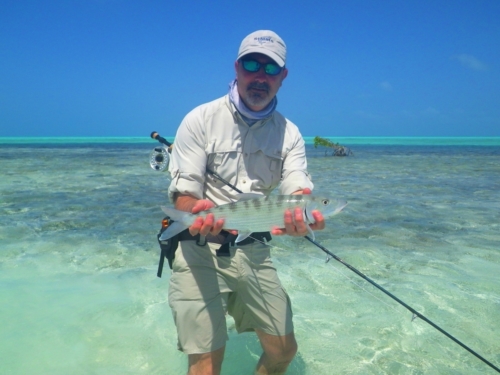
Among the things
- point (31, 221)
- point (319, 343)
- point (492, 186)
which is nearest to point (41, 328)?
point (319, 343)

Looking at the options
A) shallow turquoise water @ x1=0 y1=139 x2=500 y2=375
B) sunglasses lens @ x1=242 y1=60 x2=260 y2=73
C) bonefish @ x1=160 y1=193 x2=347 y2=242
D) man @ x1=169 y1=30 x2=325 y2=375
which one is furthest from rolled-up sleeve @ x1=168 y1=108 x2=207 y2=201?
shallow turquoise water @ x1=0 y1=139 x2=500 y2=375

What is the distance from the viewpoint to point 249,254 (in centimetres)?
334

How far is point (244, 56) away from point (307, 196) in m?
1.17

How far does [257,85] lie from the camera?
10.3 ft

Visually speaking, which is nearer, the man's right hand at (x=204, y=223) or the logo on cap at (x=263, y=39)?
the man's right hand at (x=204, y=223)

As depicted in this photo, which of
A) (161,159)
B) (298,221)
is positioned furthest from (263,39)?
(161,159)

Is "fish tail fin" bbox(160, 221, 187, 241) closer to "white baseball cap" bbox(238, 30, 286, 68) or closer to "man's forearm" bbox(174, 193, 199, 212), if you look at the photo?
"man's forearm" bbox(174, 193, 199, 212)

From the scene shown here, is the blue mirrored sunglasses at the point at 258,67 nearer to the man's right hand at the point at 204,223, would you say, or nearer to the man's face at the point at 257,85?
the man's face at the point at 257,85

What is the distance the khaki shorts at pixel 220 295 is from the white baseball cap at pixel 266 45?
4.85 ft

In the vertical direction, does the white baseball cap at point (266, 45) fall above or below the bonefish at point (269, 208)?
above

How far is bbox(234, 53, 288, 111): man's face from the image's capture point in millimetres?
3139

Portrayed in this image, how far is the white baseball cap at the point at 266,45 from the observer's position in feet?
10.1

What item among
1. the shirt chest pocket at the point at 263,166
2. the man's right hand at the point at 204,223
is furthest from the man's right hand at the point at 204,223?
the shirt chest pocket at the point at 263,166

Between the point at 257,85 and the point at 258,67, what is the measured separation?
0.13m
